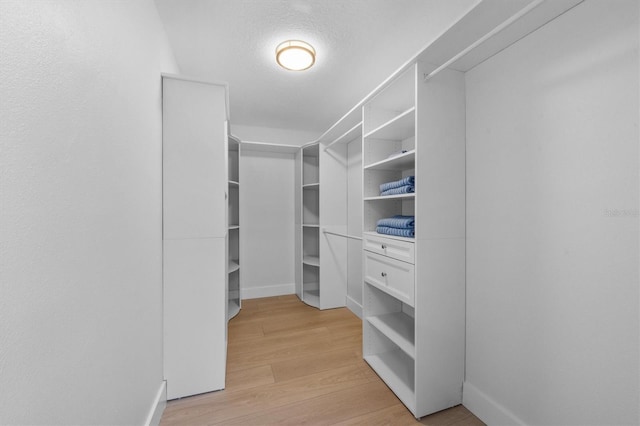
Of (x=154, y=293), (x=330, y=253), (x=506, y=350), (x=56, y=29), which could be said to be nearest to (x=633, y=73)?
(x=506, y=350)

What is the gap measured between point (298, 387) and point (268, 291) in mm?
1973

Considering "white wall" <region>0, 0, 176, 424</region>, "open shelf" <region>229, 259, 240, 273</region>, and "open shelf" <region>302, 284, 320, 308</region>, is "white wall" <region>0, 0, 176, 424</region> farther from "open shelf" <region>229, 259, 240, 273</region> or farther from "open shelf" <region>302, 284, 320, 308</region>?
"open shelf" <region>302, 284, 320, 308</region>

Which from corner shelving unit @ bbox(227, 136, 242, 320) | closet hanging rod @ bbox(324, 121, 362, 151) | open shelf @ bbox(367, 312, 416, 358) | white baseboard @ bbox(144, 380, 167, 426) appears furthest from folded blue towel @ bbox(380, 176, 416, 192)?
white baseboard @ bbox(144, 380, 167, 426)

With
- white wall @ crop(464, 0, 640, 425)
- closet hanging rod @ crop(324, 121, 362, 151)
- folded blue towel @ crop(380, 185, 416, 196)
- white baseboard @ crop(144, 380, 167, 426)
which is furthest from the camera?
closet hanging rod @ crop(324, 121, 362, 151)

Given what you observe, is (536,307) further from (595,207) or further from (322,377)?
(322,377)

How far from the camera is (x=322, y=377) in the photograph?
1.87m

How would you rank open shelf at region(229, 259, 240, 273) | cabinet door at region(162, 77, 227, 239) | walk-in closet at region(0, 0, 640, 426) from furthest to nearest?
open shelf at region(229, 259, 240, 273), cabinet door at region(162, 77, 227, 239), walk-in closet at region(0, 0, 640, 426)

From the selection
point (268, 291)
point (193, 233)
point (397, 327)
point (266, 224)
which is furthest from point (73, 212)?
point (268, 291)

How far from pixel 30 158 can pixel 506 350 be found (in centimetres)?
214

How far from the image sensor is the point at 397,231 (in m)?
1.78

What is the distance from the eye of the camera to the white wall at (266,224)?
3568 mm

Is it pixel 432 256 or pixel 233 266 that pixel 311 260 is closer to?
pixel 233 266

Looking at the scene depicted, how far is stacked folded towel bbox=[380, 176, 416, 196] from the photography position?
1.72 meters

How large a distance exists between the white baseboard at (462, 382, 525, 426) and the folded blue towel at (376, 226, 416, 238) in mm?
1044
